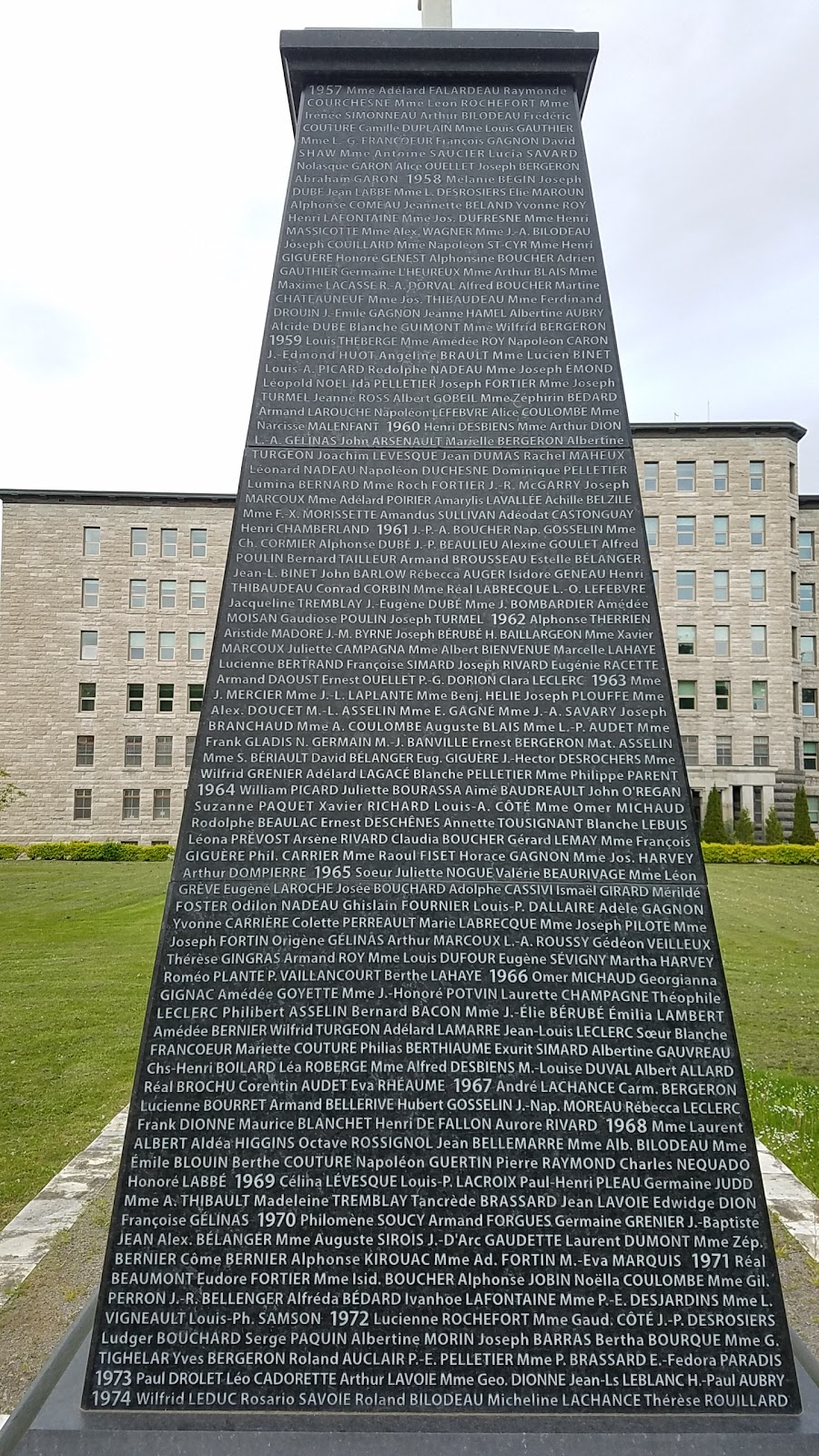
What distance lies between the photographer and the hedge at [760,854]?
29828 mm

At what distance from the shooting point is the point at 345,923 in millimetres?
2906

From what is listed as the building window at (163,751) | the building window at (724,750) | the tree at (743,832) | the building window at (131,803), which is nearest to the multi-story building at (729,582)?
the building window at (724,750)

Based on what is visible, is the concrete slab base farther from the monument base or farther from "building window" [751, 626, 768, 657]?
"building window" [751, 626, 768, 657]

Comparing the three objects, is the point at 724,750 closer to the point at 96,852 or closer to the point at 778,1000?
the point at 96,852

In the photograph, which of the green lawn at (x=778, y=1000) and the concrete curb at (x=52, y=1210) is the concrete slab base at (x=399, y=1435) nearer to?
the concrete curb at (x=52, y=1210)

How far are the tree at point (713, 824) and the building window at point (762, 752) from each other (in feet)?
19.5

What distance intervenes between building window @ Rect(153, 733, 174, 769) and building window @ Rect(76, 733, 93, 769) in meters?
2.94

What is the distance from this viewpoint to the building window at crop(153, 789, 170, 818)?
130ft

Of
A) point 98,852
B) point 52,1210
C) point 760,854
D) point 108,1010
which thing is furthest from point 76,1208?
point 98,852

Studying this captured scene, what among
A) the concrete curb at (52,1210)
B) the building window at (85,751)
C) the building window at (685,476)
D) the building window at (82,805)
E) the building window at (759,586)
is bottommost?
the concrete curb at (52,1210)

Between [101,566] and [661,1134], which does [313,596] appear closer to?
[661,1134]

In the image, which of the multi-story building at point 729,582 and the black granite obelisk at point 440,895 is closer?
the black granite obelisk at point 440,895

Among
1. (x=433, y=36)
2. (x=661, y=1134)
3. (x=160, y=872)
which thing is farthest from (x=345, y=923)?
(x=160, y=872)

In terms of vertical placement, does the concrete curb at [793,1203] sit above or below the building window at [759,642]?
below
